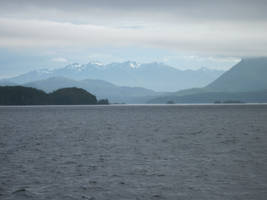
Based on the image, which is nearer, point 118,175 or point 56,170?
point 118,175

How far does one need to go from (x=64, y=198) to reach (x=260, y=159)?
27923mm

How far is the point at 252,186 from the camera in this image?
3972 cm

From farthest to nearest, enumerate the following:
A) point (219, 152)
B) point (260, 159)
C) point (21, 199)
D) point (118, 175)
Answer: point (219, 152)
point (260, 159)
point (118, 175)
point (21, 199)

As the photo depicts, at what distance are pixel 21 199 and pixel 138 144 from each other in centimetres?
4119

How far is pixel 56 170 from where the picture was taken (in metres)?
49.3

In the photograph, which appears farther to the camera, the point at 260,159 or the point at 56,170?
the point at 260,159

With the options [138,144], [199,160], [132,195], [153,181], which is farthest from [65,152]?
[132,195]

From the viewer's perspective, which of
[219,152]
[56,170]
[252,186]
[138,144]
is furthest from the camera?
[138,144]

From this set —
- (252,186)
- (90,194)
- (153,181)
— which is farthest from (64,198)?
(252,186)

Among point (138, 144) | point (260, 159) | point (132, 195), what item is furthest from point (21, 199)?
point (138, 144)

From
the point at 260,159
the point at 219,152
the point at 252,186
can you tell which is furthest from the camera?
the point at 219,152

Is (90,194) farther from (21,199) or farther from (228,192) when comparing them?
(228,192)

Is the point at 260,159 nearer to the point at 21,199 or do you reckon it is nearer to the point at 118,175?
the point at 118,175

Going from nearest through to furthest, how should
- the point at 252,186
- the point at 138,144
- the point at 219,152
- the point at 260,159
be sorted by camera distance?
1. the point at 252,186
2. the point at 260,159
3. the point at 219,152
4. the point at 138,144
